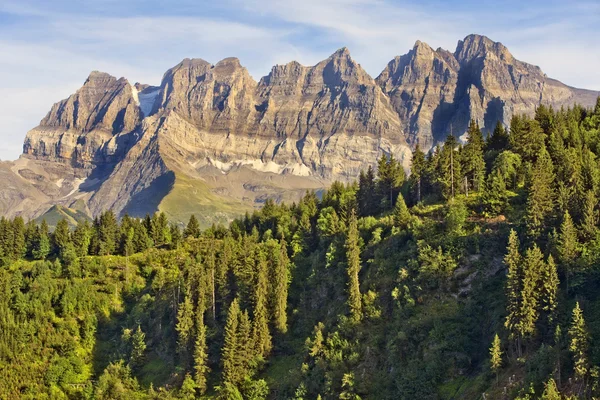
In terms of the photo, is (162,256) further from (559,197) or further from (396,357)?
(559,197)

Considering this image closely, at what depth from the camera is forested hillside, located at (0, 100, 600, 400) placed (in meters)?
84.2

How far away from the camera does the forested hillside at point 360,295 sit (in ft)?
276

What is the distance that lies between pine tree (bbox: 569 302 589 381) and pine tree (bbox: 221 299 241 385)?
50.7 meters

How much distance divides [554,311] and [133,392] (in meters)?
67.3

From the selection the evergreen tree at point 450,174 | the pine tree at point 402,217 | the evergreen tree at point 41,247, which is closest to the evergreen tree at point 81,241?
the evergreen tree at point 41,247

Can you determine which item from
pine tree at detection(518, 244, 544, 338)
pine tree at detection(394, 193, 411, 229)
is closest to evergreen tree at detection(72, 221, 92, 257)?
pine tree at detection(394, 193, 411, 229)

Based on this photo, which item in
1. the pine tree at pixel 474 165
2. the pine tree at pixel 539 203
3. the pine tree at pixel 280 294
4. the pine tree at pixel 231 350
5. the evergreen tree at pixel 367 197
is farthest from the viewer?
the evergreen tree at pixel 367 197

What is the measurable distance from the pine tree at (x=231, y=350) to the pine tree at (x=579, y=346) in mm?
50743

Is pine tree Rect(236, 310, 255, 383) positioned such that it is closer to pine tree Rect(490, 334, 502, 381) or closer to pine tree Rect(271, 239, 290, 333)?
pine tree Rect(271, 239, 290, 333)

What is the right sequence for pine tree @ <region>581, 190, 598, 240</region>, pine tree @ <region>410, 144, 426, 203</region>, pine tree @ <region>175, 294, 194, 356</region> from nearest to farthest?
pine tree @ <region>581, 190, 598, 240</region>, pine tree @ <region>175, 294, 194, 356</region>, pine tree @ <region>410, 144, 426, 203</region>

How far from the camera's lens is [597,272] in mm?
85125

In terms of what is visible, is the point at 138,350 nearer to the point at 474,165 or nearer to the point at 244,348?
the point at 244,348

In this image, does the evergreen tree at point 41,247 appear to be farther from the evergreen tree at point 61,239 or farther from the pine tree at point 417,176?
the pine tree at point 417,176

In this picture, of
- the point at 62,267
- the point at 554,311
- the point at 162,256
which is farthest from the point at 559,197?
the point at 62,267
